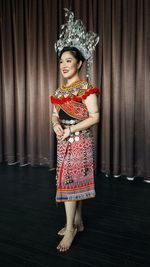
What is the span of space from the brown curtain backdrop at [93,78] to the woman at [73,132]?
1.63 m

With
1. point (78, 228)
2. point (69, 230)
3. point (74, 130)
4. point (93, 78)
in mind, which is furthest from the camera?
point (93, 78)

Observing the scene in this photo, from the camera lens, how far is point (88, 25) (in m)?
3.64

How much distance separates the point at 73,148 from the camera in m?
1.88

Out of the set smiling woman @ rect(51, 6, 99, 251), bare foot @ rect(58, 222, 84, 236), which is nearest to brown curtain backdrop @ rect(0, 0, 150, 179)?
bare foot @ rect(58, 222, 84, 236)

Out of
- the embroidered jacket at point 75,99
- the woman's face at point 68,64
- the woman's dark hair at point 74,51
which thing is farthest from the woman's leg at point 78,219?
the woman's dark hair at point 74,51

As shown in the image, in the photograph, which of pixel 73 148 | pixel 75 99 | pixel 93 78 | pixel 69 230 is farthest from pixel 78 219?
pixel 93 78

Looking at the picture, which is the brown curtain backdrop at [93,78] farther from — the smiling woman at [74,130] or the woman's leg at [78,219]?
the smiling woman at [74,130]

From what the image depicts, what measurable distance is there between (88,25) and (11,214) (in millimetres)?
2579

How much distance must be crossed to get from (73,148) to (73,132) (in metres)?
0.11

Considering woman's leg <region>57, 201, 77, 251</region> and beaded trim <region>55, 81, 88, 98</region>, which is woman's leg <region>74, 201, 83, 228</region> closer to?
woman's leg <region>57, 201, 77, 251</region>

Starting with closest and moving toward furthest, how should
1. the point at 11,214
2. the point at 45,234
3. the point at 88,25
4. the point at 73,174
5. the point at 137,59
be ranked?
the point at 73,174, the point at 45,234, the point at 11,214, the point at 137,59, the point at 88,25

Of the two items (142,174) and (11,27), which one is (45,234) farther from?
(11,27)

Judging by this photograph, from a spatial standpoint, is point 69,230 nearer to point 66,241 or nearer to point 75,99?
point 66,241

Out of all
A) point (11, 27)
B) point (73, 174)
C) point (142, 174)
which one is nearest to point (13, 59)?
point (11, 27)
